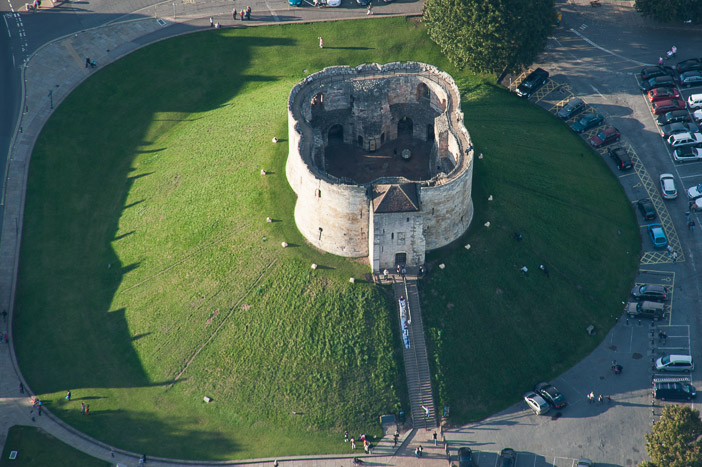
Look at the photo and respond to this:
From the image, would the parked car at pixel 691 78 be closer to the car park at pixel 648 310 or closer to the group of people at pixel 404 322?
the car park at pixel 648 310

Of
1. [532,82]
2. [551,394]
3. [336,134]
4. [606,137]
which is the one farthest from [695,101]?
[551,394]

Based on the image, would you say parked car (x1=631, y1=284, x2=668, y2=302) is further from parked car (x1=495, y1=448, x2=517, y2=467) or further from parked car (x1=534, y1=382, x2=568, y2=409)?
parked car (x1=495, y1=448, x2=517, y2=467)

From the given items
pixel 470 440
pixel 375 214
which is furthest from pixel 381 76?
pixel 470 440

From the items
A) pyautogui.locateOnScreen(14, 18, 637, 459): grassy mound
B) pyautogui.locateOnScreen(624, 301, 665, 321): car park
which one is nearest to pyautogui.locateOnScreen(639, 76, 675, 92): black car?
pyautogui.locateOnScreen(14, 18, 637, 459): grassy mound

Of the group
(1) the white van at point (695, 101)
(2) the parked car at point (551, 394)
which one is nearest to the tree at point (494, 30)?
(1) the white van at point (695, 101)

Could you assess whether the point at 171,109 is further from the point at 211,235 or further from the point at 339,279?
the point at 339,279

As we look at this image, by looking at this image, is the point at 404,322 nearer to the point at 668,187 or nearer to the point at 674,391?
the point at 674,391

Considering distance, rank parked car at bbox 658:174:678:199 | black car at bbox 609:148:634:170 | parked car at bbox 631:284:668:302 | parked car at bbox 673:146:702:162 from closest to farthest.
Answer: parked car at bbox 631:284:668:302, parked car at bbox 658:174:678:199, parked car at bbox 673:146:702:162, black car at bbox 609:148:634:170
